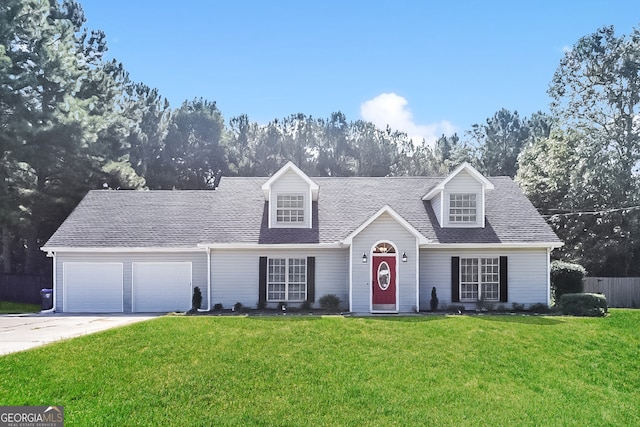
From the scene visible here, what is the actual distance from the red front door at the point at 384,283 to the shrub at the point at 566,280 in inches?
296

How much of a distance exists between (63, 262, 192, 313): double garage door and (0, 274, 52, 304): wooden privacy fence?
333 inches

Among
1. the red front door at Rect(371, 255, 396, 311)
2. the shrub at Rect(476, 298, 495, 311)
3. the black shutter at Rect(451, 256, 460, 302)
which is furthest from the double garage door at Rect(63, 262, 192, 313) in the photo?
the shrub at Rect(476, 298, 495, 311)

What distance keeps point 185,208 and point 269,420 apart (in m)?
17.1

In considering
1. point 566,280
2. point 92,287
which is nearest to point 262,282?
point 92,287

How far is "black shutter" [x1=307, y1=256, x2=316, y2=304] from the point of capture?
850 inches

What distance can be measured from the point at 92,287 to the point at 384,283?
448 inches

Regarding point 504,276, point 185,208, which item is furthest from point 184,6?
point 504,276

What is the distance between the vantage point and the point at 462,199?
23.1 meters

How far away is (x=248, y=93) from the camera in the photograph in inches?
1025

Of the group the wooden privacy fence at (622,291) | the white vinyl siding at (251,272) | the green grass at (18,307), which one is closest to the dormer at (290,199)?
the white vinyl siding at (251,272)

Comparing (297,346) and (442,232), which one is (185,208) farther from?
(297,346)

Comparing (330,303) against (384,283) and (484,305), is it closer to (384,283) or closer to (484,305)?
(384,283)

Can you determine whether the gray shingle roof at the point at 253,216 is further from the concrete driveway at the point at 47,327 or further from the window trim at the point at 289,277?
the concrete driveway at the point at 47,327

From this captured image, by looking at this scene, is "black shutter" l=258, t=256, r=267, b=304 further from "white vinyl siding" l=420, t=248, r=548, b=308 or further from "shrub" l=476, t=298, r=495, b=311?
"shrub" l=476, t=298, r=495, b=311
